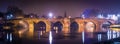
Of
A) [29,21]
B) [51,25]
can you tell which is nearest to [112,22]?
[51,25]

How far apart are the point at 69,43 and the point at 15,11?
63618 millimetres

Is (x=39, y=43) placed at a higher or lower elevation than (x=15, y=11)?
lower

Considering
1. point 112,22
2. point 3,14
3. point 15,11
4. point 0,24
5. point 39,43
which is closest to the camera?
point 39,43

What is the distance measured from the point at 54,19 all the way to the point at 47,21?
2.10 m

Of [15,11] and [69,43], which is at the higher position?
[15,11]

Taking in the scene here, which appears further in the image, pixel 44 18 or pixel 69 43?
pixel 44 18

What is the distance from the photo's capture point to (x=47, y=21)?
300 ft

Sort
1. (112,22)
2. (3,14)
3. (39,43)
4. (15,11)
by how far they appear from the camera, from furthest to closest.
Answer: (15,11), (3,14), (112,22), (39,43)

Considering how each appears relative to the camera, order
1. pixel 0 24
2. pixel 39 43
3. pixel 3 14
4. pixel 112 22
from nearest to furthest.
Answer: pixel 39 43 → pixel 0 24 → pixel 112 22 → pixel 3 14

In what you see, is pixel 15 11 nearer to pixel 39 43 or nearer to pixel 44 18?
pixel 44 18

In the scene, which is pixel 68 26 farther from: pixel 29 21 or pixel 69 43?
pixel 69 43

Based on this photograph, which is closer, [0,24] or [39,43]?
[39,43]

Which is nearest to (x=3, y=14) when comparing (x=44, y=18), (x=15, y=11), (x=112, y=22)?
(x=15, y=11)

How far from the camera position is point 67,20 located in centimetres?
9119
